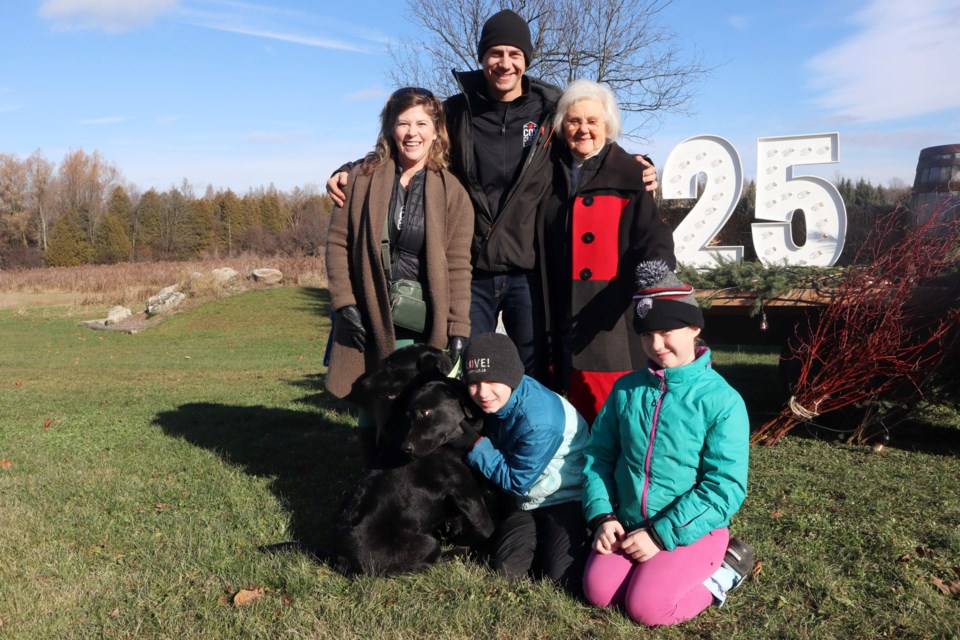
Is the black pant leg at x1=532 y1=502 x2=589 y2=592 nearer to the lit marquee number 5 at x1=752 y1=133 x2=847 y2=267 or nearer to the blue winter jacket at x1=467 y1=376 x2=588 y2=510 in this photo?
the blue winter jacket at x1=467 y1=376 x2=588 y2=510

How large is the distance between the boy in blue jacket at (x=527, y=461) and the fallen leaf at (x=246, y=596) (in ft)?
3.52

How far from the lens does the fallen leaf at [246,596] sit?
11.0ft

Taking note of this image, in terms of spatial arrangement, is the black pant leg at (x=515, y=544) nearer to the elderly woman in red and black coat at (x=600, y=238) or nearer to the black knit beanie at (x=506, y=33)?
the elderly woman in red and black coat at (x=600, y=238)

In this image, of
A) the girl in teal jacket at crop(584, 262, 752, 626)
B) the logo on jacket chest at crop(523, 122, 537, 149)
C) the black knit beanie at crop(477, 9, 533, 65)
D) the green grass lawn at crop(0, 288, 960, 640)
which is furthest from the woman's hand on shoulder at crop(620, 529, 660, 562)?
the black knit beanie at crop(477, 9, 533, 65)

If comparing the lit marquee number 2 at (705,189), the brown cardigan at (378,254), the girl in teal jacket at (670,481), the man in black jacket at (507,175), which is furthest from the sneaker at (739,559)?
the lit marquee number 2 at (705,189)

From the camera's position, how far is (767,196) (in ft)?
26.6

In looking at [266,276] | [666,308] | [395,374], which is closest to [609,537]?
[666,308]

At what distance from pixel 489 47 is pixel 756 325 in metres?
4.72

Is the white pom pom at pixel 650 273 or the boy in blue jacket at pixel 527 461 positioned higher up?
the white pom pom at pixel 650 273

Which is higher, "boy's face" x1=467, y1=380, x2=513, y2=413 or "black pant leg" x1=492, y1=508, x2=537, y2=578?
"boy's face" x1=467, y1=380, x2=513, y2=413

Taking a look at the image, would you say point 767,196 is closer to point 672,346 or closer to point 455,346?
point 455,346

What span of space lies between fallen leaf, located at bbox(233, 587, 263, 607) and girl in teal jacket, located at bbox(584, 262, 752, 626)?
1.44 meters

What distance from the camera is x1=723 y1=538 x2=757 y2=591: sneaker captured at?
3.34 meters

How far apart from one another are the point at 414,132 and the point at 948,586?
10.9 feet
